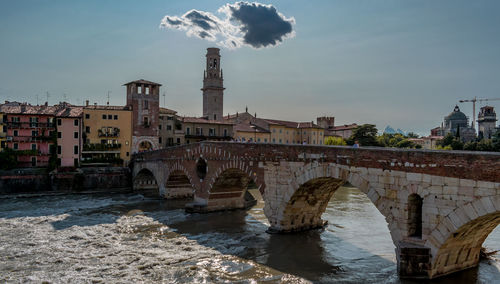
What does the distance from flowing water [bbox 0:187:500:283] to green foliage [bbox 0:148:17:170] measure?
13516 millimetres

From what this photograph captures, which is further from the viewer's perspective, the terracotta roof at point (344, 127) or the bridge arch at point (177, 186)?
the terracotta roof at point (344, 127)

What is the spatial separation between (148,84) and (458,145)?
5029 centimetres

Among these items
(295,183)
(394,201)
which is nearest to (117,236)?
(295,183)

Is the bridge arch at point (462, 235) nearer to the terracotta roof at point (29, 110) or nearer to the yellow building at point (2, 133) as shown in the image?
the terracotta roof at point (29, 110)

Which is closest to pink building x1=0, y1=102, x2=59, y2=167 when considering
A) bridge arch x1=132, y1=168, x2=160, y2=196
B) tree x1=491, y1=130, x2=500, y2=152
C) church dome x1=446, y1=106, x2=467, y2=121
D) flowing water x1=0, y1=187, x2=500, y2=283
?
bridge arch x1=132, y1=168, x2=160, y2=196

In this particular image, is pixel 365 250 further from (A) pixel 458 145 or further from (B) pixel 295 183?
(A) pixel 458 145

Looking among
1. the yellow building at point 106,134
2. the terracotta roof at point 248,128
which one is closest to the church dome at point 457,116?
the terracotta roof at point 248,128

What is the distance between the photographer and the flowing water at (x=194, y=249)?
50.6 feet

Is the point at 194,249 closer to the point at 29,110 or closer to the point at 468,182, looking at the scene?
the point at 468,182

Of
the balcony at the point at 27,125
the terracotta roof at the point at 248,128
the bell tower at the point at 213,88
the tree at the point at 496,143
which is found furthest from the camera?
the bell tower at the point at 213,88

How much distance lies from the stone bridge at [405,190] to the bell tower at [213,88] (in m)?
40.9

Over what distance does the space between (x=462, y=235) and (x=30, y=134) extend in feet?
142

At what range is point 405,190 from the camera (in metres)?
14.7

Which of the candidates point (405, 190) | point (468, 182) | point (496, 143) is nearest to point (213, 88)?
point (496, 143)
